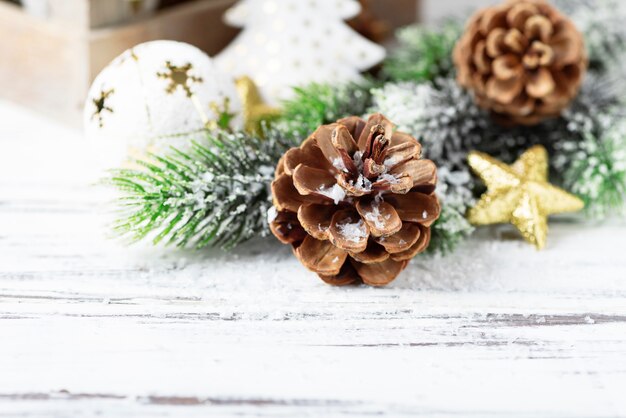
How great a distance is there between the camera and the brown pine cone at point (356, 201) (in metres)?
0.61

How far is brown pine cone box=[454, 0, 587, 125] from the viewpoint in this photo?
2.72 ft

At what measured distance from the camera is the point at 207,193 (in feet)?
2.24

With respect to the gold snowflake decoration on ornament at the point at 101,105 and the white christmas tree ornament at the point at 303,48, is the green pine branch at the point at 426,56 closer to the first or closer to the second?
the white christmas tree ornament at the point at 303,48

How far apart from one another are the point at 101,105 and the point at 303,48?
0.34 m

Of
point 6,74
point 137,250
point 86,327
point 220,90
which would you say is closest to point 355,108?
point 220,90

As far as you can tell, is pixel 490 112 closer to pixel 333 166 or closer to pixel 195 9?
pixel 333 166

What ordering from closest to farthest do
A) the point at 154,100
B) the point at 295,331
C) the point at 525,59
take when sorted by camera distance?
the point at 295,331 → the point at 154,100 → the point at 525,59

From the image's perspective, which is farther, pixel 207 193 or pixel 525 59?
pixel 525 59

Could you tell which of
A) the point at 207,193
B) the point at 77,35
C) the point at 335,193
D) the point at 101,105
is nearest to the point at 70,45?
the point at 77,35

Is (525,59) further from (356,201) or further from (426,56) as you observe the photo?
(356,201)

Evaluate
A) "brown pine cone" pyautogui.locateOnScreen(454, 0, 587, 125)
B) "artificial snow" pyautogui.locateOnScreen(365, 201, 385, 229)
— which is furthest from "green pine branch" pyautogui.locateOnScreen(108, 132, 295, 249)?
"brown pine cone" pyautogui.locateOnScreen(454, 0, 587, 125)

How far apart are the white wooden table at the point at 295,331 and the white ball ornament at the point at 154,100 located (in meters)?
0.05

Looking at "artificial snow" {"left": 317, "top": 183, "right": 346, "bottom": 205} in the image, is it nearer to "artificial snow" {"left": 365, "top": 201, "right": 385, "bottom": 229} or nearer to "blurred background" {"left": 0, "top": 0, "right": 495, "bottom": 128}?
"artificial snow" {"left": 365, "top": 201, "right": 385, "bottom": 229}

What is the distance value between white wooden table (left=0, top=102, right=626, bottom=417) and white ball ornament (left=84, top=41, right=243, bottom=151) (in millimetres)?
51
